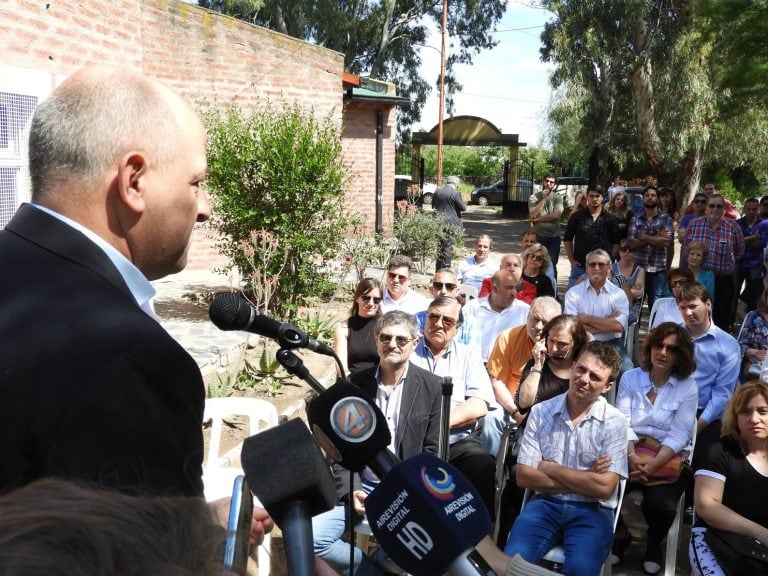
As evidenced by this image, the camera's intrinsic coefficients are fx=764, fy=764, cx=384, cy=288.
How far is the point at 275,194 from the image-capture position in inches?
368

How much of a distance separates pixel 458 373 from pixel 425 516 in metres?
3.82

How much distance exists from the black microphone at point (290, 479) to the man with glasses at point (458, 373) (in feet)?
11.1

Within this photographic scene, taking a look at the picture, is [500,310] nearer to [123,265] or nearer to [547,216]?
[547,216]

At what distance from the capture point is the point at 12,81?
230 inches

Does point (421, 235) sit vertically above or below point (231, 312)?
below

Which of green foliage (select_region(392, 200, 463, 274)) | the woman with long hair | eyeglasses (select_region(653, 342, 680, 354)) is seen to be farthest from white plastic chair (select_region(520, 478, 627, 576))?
green foliage (select_region(392, 200, 463, 274))

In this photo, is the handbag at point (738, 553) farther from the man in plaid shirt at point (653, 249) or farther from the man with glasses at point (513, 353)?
the man in plaid shirt at point (653, 249)

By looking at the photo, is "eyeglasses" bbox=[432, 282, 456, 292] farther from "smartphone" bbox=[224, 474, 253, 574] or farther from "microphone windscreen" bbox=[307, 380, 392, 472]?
"smartphone" bbox=[224, 474, 253, 574]

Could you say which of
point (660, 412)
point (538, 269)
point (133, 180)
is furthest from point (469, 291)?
point (133, 180)

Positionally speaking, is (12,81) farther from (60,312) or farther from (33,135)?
(60,312)

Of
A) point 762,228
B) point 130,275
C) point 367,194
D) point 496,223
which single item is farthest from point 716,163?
point 130,275

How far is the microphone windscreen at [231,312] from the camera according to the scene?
1940 mm

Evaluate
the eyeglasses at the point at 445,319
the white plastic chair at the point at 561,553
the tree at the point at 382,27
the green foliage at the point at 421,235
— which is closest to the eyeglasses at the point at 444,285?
the eyeglasses at the point at 445,319

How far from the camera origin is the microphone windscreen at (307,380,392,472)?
1.45 meters
